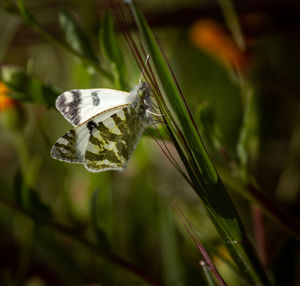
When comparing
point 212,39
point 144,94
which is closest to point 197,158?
point 144,94

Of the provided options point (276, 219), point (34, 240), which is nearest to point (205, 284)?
point (276, 219)

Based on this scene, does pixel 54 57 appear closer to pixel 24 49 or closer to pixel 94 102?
pixel 24 49

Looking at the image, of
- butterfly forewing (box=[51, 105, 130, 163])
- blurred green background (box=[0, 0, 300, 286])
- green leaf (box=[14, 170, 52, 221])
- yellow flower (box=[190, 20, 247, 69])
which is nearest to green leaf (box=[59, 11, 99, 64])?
blurred green background (box=[0, 0, 300, 286])

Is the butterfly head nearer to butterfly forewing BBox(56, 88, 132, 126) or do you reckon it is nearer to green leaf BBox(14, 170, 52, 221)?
butterfly forewing BBox(56, 88, 132, 126)

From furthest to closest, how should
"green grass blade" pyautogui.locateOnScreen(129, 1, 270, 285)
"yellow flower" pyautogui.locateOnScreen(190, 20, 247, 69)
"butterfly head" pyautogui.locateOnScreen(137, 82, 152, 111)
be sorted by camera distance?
"yellow flower" pyautogui.locateOnScreen(190, 20, 247, 69) < "butterfly head" pyautogui.locateOnScreen(137, 82, 152, 111) < "green grass blade" pyautogui.locateOnScreen(129, 1, 270, 285)

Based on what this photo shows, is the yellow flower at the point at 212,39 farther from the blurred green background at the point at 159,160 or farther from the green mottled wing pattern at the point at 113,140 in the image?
the green mottled wing pattern at the point at 113,140

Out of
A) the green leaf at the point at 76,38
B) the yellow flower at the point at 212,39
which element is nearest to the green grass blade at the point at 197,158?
the green leaf at the point at 76,38

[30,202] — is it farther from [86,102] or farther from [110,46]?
[110,46]
